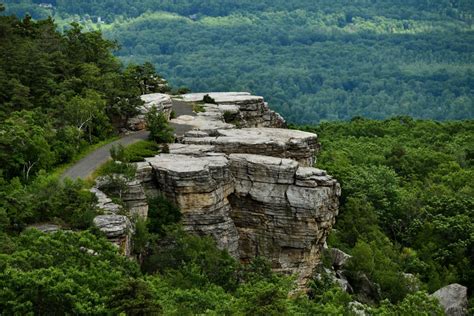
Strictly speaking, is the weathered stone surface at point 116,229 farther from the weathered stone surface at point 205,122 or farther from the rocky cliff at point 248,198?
the weathered stone surface at point 205,122

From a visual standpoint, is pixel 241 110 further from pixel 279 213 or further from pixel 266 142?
pixel 279 213

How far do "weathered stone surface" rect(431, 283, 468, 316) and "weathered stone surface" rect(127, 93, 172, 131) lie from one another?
22.3m

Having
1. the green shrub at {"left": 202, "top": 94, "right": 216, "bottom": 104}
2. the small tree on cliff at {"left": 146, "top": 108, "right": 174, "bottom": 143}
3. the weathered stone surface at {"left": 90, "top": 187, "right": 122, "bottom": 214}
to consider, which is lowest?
the green shrub at {"left": 202, "top": 94, "right": 216, "bottom": 104}

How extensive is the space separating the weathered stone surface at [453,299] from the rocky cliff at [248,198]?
8.80 metres

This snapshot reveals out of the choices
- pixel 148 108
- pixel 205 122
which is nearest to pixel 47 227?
pixel 148 108

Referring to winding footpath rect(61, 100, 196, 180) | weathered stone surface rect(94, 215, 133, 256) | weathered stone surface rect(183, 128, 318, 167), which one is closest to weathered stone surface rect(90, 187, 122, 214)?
weathered stone surface rect(94, 215, 133, 256)

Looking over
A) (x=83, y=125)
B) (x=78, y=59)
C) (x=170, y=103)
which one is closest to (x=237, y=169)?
(x=83, y=125)

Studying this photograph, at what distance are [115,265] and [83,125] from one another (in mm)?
20584

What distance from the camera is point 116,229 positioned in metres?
40.5

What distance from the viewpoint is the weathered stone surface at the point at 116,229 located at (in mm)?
40312

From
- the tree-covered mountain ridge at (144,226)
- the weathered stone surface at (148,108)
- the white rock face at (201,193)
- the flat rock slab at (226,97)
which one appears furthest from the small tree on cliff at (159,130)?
the flat rock slab at (226,97)

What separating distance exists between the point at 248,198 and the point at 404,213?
22572 mm

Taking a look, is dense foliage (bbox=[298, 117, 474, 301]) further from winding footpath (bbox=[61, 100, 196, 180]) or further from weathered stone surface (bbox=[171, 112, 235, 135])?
winding footpath (bbox=[61, 100, 196, 180])

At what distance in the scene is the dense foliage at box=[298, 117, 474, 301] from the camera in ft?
193
